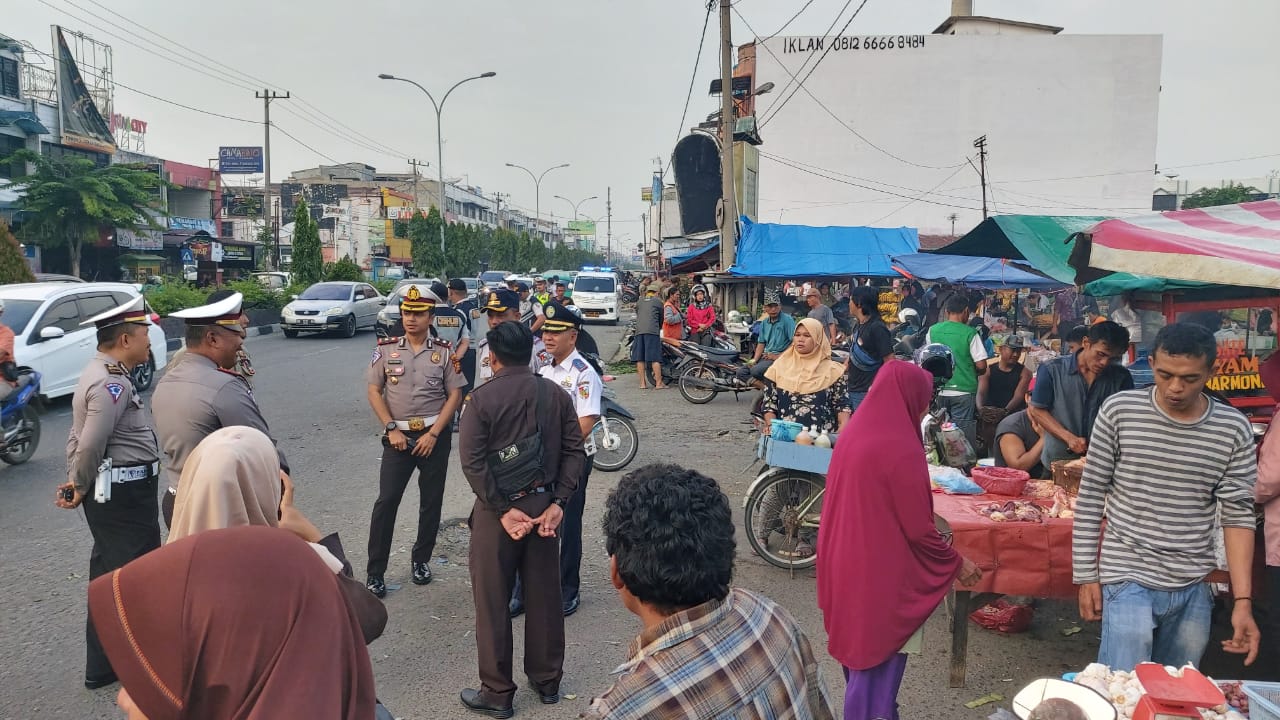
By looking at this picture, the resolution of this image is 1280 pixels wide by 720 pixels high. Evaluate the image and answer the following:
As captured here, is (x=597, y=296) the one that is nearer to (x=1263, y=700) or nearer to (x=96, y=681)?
(x=96, y=681)

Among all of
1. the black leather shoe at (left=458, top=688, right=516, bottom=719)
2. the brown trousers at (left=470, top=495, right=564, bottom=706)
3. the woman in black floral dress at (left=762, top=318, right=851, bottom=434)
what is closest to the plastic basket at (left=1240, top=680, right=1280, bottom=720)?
the brown trousers at (left=470, top=495, right=564, bottom=706)

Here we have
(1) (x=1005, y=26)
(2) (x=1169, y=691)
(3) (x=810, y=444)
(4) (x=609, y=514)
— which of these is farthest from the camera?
(1) (x=1005, y=26)

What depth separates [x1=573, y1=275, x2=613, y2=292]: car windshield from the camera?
94.1 ft

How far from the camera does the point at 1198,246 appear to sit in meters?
3.79

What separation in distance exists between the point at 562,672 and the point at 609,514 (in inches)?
91.1

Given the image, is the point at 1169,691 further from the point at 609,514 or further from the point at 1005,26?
the point at 1005,26

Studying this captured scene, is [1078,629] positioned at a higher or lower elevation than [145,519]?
lower

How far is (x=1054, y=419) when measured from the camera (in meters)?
4.69

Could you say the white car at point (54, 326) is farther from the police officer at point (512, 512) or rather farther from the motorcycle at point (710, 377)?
the police officer at point (512, 512)

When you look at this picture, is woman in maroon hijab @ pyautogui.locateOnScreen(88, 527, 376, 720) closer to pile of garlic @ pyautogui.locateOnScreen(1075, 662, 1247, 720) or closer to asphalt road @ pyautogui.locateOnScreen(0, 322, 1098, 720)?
asphalt road @ pyautogui.locateOnScreen(0, 322, 1098, 720)

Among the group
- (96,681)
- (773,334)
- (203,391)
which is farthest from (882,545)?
(773,334)

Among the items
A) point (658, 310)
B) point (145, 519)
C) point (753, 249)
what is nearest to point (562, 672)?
point (145, 519)

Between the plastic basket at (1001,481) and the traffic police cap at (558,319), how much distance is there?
97.7 inches

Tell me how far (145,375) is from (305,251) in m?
15.9
